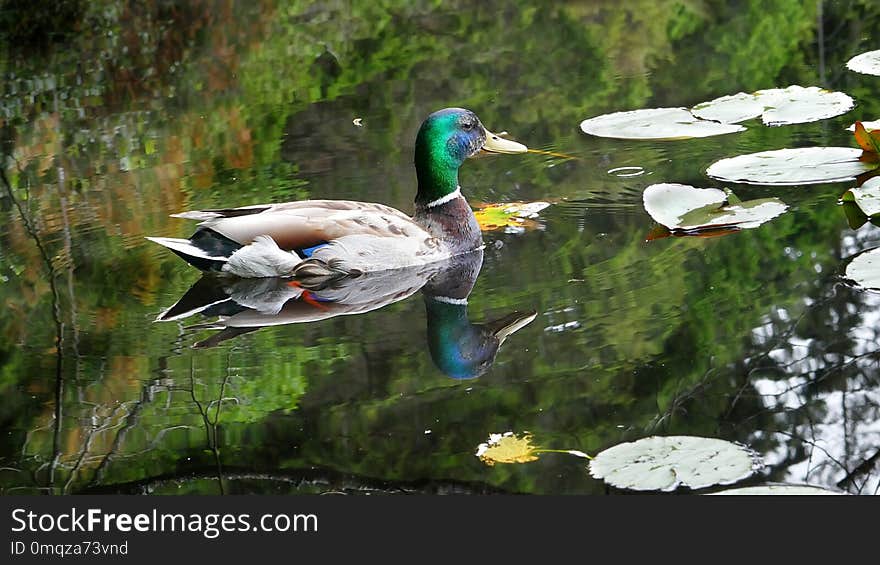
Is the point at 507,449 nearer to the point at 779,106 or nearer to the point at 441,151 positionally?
the point at 441,151

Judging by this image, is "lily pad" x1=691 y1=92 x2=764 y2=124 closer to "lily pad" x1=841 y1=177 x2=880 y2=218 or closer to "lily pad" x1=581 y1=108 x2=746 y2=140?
"lily pad" x1=581 y1=108 x2=746 y2=140

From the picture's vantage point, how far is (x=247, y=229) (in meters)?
5.58

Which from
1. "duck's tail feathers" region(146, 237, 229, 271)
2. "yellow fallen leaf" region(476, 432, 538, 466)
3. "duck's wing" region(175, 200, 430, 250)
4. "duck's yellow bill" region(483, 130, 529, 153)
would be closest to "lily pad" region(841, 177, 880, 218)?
"duck's yellow bill" region(483, 130, 529, 153)

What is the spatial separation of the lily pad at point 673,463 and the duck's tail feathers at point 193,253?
2.44m

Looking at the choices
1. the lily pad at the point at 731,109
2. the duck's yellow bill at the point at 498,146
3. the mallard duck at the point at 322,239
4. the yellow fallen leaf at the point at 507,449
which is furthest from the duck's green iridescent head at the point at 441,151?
the yellow fallen leaf at the point at 507,449

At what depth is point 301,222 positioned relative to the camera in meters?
5.63

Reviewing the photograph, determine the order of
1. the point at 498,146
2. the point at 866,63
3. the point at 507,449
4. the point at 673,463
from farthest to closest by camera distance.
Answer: the point at 866,63 → the point at 498,146 → the point at 507,449 → the point at 673,463

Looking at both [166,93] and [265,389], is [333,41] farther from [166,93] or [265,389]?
[265,389]

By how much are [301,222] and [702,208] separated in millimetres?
1860

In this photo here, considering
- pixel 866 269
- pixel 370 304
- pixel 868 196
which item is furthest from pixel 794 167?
pixel 370 304

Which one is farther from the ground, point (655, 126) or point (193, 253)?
point (193, 253)

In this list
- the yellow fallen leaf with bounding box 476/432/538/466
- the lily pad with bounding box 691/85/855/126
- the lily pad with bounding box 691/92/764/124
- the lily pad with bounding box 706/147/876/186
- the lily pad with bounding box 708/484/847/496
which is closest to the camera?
the lily pad with bounding box 708/484/847/496

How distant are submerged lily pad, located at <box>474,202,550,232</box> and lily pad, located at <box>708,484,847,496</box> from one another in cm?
273

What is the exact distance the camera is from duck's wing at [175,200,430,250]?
5.59 metres
